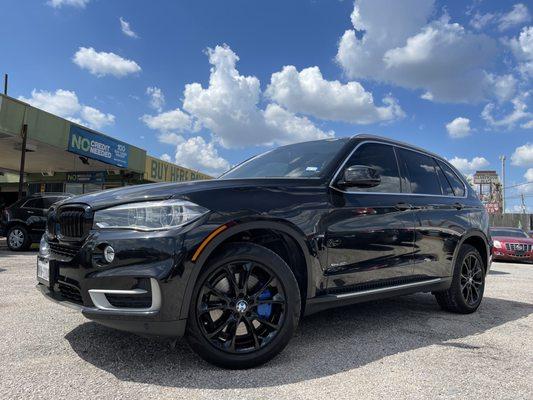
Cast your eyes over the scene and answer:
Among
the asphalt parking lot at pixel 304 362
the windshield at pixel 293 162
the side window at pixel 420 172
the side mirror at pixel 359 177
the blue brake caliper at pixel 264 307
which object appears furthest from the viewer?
the side window at pixel 420 172

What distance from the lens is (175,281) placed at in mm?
2828

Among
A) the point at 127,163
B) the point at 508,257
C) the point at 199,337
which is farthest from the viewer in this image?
the point at 127,163

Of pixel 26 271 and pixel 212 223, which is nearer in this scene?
pixel 212 223

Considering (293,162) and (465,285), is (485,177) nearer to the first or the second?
(465,285)

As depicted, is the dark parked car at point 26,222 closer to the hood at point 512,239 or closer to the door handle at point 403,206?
the door handle at point 403,206

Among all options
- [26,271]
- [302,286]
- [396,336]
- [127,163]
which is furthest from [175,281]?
[127,163]

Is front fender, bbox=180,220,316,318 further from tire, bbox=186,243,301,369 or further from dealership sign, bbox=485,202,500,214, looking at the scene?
dealership sign, bbox=485,202,500,214

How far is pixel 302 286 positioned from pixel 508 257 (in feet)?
48.4

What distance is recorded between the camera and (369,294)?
3920mm

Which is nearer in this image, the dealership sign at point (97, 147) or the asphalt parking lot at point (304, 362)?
the asphalt parking lot at point (304, 362)

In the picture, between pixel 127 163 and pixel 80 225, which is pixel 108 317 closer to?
pixel 80 225

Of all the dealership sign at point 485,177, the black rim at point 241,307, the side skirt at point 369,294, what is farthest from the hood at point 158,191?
the dealership sign at point 485,177

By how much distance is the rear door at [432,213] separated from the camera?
4.57 metres

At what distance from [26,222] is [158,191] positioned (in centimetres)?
1114
